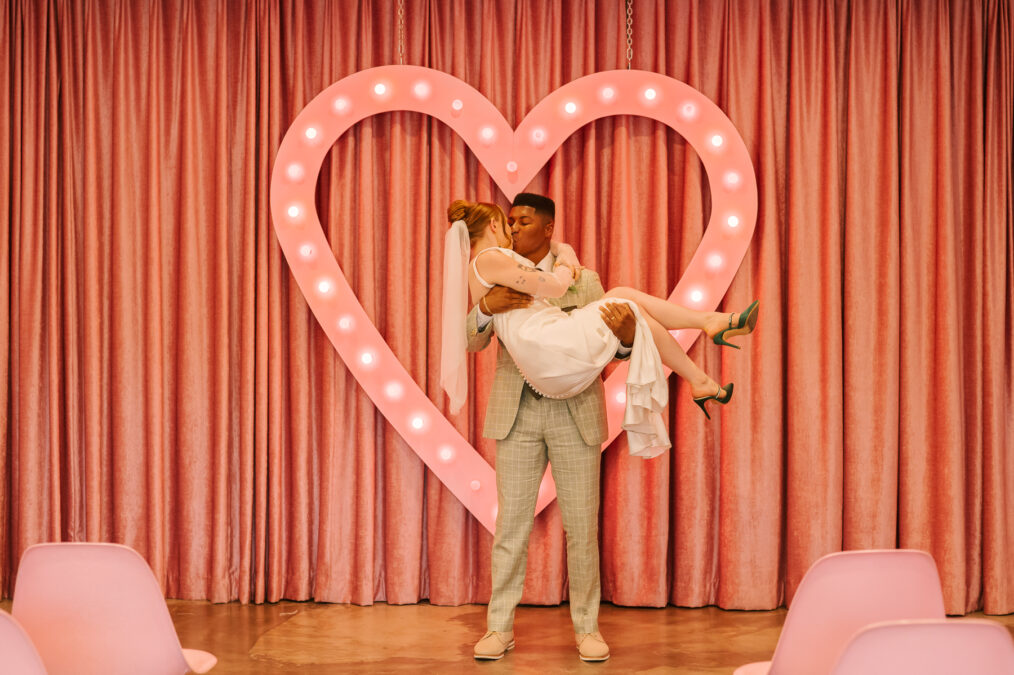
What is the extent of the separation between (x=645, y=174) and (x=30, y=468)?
2.99 metres

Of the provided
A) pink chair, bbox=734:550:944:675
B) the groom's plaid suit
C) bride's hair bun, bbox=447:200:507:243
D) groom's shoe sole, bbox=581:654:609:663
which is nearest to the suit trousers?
the groom's plaid suit

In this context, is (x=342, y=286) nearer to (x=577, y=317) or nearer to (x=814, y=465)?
(x=577, y=317)

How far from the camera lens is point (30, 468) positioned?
403 cm

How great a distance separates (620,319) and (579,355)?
0.62ft

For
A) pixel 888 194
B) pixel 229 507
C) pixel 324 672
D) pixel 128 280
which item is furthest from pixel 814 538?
pixel 128 280

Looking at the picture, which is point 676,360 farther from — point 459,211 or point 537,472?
point 459,211

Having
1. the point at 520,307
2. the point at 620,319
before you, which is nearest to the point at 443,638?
the point at 520,307

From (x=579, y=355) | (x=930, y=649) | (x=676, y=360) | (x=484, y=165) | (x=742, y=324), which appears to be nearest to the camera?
(x=930, y=649)

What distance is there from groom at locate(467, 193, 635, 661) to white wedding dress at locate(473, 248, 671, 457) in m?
0.11

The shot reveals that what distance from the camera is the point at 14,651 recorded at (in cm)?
168

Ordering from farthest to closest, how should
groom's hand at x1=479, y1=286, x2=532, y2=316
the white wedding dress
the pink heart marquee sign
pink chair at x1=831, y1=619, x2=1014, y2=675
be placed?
the pink heart marquee sign, groom's hand at x1=479, y1=286, x2=532, y2=316, the white wedding dress, pink chair at x1=831, y1=619, x2=1014, y2=675

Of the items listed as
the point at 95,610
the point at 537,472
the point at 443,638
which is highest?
the point at 537,472

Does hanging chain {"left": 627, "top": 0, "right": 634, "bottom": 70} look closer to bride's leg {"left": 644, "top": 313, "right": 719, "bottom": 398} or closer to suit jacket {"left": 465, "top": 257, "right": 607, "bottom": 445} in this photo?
suit jacket {"left": 465, "top": 257, "right": 607, "bottom": 445}

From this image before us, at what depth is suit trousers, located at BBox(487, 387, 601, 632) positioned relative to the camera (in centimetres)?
334
